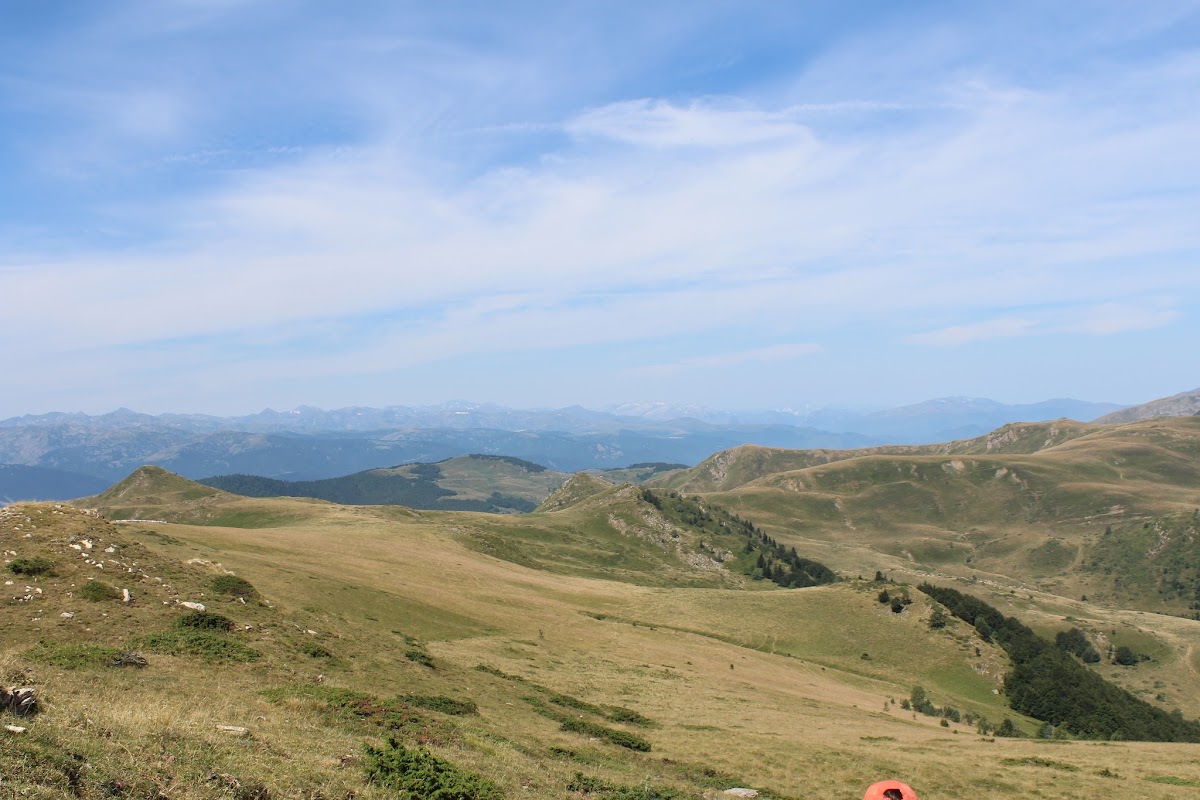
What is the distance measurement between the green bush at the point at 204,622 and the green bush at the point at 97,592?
9.65 feet

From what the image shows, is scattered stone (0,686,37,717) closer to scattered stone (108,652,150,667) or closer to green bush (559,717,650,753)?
scattered stone (108,652,150,667)

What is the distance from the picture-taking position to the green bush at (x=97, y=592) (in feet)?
82.7

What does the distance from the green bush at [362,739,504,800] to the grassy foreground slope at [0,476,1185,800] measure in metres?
0.44

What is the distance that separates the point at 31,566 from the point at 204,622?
7.06 m

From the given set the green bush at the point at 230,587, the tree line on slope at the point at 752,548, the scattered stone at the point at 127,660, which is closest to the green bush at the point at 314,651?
the green bush at the point at 230,587

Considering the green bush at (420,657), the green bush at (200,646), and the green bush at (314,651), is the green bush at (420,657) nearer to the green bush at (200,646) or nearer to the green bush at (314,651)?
the green bush at (314,651)

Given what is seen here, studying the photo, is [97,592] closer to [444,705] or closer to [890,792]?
[444,705]

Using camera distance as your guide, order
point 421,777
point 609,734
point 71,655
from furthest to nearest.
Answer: point 609,734, point 71,655, point 421,777

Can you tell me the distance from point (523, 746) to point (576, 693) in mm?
12666

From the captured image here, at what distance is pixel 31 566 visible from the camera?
25.6 meters

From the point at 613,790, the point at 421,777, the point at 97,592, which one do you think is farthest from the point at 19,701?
the point at 97,592

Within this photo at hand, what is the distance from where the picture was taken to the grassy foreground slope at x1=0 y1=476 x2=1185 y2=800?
14.2 meters

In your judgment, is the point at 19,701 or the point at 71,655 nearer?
the point at 19,701

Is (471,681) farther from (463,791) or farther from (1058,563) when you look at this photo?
(1058,563)
